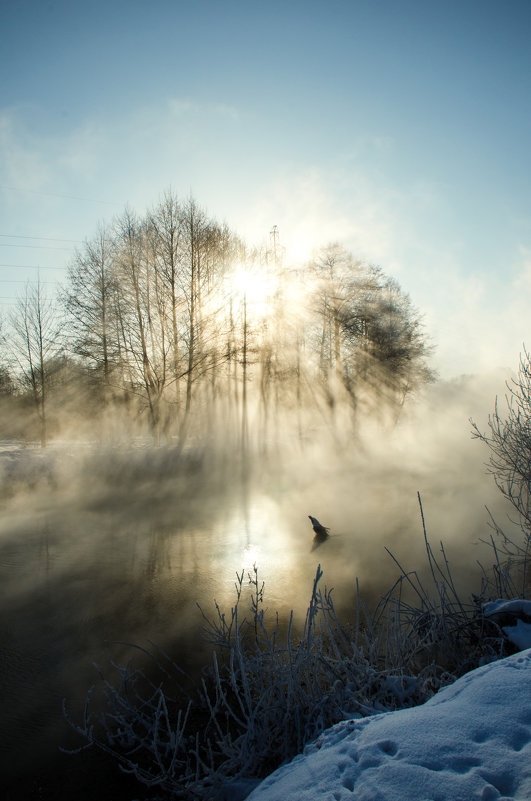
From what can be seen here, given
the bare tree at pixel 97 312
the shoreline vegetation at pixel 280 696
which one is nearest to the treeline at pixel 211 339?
the bare tree at pixel 97 312

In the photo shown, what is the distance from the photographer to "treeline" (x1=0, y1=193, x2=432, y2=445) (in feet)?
66.1

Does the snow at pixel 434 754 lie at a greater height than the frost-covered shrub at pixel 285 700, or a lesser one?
greater

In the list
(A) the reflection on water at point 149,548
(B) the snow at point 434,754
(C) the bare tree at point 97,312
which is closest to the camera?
(B) the snow at point 434,754

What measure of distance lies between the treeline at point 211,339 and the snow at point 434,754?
57.4ft

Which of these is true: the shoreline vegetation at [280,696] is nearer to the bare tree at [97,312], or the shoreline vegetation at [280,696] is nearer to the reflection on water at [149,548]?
→ the reflection on water at [149,548]

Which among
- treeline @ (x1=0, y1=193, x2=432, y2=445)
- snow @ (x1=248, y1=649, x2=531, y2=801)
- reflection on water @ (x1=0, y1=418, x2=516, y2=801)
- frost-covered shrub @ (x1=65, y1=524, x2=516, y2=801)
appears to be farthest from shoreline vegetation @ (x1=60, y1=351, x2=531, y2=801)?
treeline @ (x1=0, y1=193, x2=432, y2=445)

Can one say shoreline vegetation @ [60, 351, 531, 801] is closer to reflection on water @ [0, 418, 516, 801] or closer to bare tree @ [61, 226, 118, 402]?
reflection on water @ [0, 418, 516, 801]

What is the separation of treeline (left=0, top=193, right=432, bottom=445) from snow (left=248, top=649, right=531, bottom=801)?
17487 mm

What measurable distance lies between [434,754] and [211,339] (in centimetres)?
1930

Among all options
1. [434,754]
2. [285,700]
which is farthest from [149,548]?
[434,754]

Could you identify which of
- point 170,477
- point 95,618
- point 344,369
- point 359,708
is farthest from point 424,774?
point 344,369

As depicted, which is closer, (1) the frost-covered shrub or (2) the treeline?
(1) the frost-covered shrub

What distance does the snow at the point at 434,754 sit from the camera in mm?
1914

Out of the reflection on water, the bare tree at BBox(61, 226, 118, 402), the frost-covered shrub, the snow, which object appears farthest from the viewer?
the bare tree at BBox(61, 226, 118, 402)
